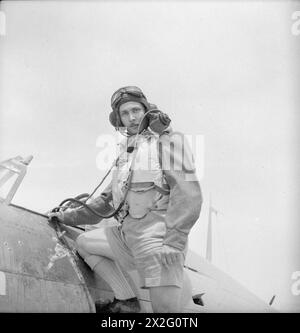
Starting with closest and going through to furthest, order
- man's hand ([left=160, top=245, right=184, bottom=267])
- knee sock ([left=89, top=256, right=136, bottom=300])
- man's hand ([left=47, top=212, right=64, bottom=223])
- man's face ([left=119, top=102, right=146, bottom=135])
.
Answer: man's hand ([left=160, top=245, right=184, bottom=267])
knee sock ([left=89, top=256, right=136, bottom=300])
man's face ([left=119, top=102, right=146, bottom=135])
man's hand ([left=47, top=212, right=64, bottom=223])

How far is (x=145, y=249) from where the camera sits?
3.32m

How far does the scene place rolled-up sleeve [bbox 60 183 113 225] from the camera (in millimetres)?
4090

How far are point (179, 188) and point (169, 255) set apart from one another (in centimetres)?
50

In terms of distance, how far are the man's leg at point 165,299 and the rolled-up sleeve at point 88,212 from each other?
1124 mm

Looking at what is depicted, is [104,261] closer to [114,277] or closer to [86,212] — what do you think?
[114,277]

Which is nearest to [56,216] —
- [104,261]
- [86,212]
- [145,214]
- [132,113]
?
[86,212]

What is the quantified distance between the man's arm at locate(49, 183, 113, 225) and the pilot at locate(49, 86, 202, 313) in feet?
0.04

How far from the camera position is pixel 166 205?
3.46m

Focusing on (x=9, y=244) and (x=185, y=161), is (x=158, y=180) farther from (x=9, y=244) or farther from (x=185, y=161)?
(x=9, y=244)

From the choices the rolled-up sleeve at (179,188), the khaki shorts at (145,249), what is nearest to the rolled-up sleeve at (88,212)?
the khaki shorts at (145,249)

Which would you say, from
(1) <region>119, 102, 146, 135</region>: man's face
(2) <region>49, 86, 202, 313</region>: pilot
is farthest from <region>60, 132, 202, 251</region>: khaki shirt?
(1) <region>119, 102, 146, 135</region>: man's face

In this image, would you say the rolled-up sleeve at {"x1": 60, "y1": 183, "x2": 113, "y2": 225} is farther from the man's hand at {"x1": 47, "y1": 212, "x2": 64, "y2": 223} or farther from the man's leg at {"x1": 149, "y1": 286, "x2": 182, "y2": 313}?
the man's leg at {"x1": 149, "y1": 286, "x2": 182, "y2": 313}
